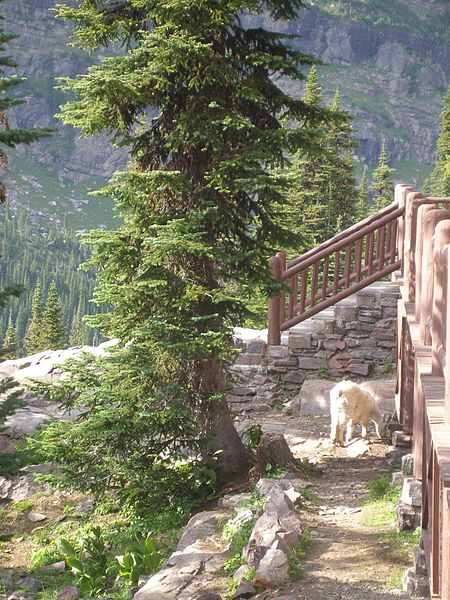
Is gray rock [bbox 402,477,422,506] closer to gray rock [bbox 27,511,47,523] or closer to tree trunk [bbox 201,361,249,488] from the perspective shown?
A: tree trunk [bbox 201,361,249,488]

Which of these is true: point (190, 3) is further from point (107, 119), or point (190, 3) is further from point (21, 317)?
point (21, 317)

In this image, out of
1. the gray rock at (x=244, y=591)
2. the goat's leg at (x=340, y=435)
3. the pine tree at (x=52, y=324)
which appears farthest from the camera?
the pine tree at (x=52, y=324)

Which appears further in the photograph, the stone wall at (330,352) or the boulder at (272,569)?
the stone wall at (330,352)

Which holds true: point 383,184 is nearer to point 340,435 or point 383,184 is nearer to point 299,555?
point 340,435

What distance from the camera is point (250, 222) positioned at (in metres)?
10.5

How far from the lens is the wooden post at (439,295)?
488 centimetres

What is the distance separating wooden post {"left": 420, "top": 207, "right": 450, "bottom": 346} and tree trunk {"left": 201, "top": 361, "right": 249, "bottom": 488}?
14.0 ft

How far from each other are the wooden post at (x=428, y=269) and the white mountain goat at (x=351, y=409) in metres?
4.95

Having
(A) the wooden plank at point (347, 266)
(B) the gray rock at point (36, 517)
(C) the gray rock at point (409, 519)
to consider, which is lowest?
(B) the gray rock at point (36, 517)

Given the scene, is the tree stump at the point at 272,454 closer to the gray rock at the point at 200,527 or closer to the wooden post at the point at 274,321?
the gray rock at the point at 200,527

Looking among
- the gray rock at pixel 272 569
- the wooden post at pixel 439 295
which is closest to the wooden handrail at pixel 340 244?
the gray rock at pixel 272 569

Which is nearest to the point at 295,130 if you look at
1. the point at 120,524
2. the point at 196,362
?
the point at 196,362

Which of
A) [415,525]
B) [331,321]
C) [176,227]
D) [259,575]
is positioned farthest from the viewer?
[331,321]

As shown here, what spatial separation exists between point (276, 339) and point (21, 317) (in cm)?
16030
